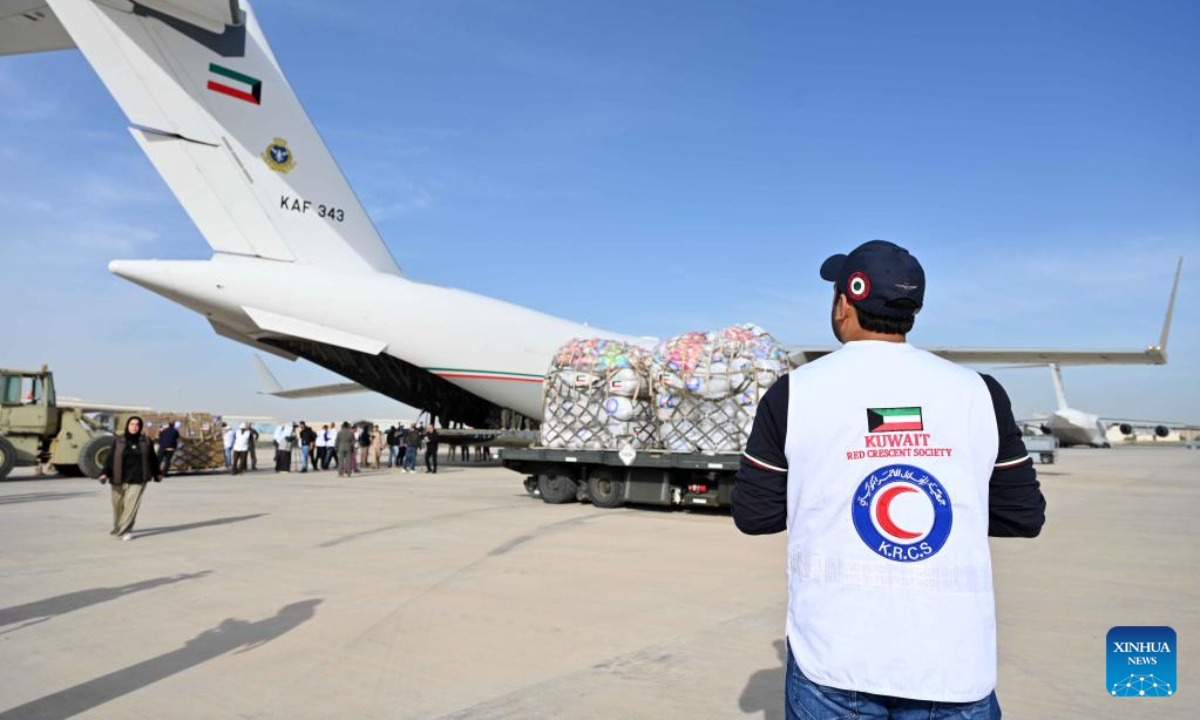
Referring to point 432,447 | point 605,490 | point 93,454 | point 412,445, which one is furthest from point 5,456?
point 605,490

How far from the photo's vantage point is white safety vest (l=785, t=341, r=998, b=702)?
1764 mm

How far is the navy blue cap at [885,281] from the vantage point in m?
1.99

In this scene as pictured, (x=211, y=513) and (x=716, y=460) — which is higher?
(x=716, y=460)

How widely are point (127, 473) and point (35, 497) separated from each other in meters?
6.96

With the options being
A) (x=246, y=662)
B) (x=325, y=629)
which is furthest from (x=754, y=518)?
(x=325, y=629)

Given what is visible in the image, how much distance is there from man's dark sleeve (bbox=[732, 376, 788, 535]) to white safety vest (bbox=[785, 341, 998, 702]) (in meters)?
0.06

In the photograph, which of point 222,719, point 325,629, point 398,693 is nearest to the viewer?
point 222,719

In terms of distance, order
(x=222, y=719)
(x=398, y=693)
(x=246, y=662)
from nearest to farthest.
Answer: (x=222, y=719), (x=398, y=693), (x=246, y=662)

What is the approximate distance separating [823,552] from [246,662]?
13.0 feet

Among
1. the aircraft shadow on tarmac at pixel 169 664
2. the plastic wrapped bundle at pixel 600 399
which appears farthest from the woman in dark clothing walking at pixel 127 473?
the plastic wrapped bundle at pixel 600 399

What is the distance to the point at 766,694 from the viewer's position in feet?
13.5

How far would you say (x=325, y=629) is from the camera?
5.38m

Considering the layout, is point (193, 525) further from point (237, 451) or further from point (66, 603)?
point (237, 451)

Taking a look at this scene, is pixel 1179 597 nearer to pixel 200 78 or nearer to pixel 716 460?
pixel 716 460
